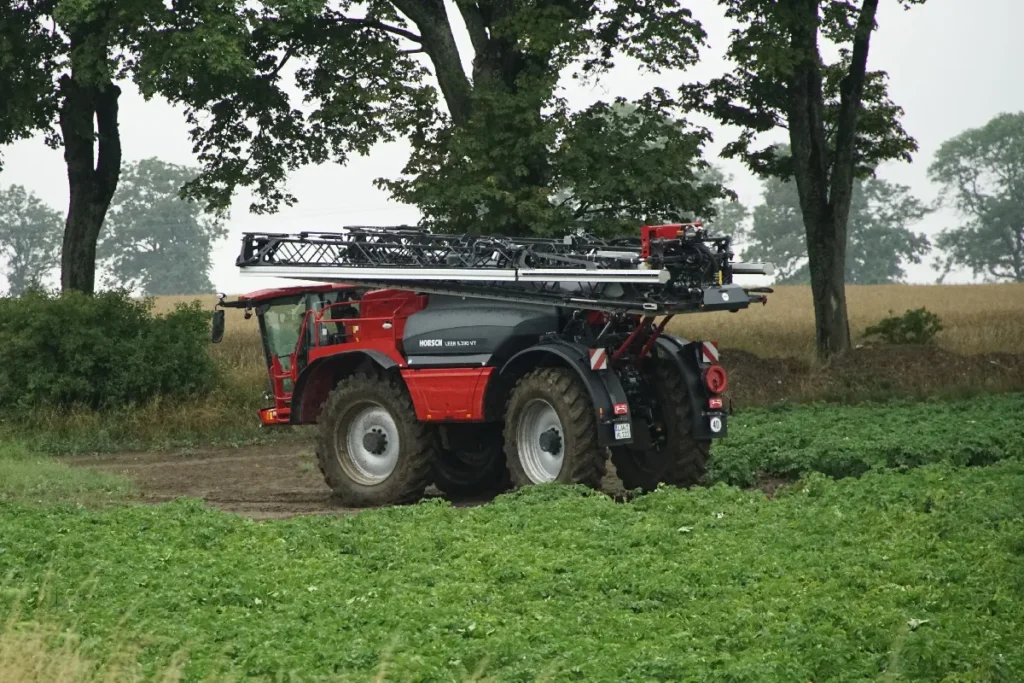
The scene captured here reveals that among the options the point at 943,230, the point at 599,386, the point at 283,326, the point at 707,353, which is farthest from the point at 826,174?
the point at 943,230

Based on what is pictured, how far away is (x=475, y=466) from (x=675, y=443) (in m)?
2.58

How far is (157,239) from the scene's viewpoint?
94562mm

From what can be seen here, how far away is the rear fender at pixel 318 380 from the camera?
54.3 ft

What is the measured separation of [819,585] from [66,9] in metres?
19.2

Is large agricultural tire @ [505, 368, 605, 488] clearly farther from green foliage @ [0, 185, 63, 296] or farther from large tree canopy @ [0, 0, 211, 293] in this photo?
green foliage @ [0, 185, 63, 296]

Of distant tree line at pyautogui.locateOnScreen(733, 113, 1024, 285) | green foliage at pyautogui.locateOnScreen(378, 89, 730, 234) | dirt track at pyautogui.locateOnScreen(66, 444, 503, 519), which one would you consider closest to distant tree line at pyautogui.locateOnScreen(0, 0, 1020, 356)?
green foliage at pyautogui.locateOnScreen(378, 89, 730, 234)

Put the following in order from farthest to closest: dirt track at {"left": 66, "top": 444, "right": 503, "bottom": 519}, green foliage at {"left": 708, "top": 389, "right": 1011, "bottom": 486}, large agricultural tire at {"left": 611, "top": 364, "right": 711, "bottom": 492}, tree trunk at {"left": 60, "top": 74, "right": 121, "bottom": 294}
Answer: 1. tree trunk at {"left": 60, "top": 74, "right": 121, "bottom": 294}
2. dirt track at {"left": 66, "top": 444, "right": 503, "bottom": 519}
3. green foliage at {"left": 708, "top": 389, "right": 1011, "bottom": 486}
4. large agricultural tire at {"left": 611, "top": 364, "right": 711, "bottom": 492}

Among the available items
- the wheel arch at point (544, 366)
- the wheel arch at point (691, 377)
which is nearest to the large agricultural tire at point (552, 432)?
the wheel arch at point (544, 366)

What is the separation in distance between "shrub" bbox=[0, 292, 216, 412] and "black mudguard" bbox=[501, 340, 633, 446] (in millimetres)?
11010

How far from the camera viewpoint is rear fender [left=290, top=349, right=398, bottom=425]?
1656 cm

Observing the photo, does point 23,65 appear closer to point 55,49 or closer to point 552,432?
point 55,49

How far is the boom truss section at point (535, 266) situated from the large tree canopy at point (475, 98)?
8.70 m

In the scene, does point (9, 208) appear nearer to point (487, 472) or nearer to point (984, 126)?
point (984, 126)

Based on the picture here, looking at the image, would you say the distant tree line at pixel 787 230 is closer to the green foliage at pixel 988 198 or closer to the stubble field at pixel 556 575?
the green foliage at pixel 988 198
